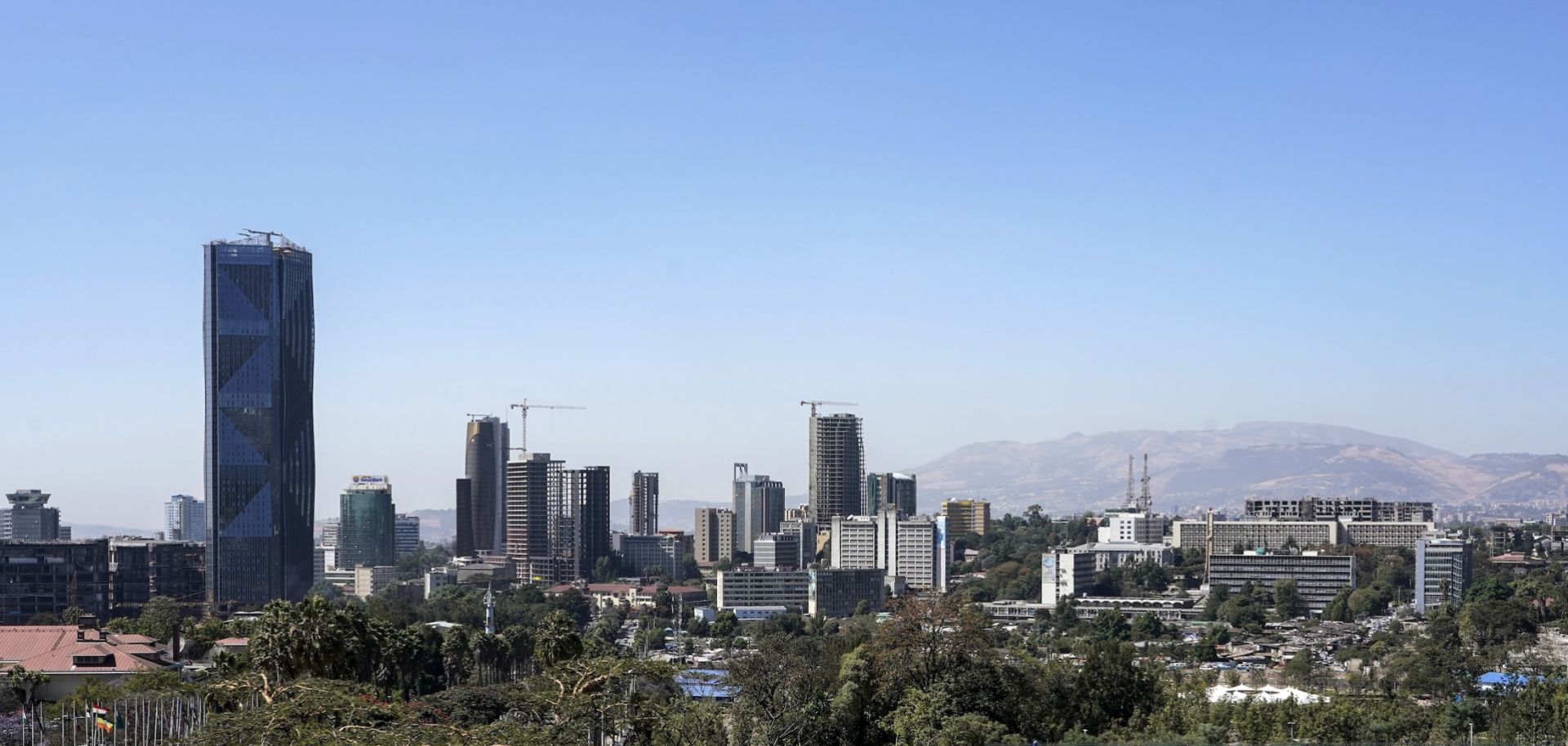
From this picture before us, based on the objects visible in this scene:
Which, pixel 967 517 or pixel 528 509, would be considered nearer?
pixel 528 509

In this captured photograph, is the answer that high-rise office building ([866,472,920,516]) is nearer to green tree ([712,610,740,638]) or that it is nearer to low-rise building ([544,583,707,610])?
low-rise building ([544,583,707,610])

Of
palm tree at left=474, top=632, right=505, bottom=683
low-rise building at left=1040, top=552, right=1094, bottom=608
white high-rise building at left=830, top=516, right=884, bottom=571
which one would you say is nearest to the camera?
palm tree at left=474, top=632, right=505, bottom=683

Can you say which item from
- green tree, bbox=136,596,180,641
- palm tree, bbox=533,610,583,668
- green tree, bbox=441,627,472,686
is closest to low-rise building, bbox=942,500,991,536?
green tree, bbox=136,596,180,641

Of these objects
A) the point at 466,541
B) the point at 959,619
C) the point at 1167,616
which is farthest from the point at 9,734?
the point at 466,541

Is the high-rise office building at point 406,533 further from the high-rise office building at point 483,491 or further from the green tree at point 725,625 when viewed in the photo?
the green tree at point 725,625

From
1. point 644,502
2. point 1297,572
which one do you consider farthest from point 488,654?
point 644,502

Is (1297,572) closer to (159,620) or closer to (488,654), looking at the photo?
(488,654)
